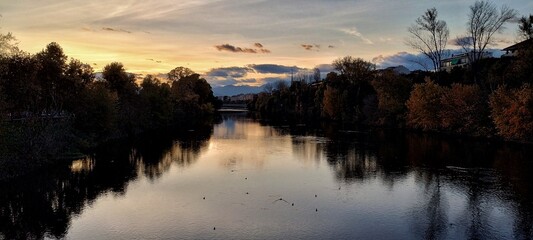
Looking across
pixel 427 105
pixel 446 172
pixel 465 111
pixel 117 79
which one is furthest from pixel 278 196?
pixel 117 79

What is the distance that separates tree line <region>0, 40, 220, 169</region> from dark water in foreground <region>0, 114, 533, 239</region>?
316cm

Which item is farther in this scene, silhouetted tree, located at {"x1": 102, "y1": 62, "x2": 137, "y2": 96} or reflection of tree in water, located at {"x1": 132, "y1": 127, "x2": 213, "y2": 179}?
silhouetted tree, located at {"x1": 102, "y1": 62, "x2": 137, "y2": 96}

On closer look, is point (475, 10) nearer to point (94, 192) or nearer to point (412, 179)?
point (412, 179)

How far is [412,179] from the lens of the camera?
1228 inches

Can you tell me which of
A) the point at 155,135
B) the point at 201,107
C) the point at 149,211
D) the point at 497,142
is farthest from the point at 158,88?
the point at 149,211

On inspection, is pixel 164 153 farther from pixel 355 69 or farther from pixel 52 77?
pixel 355 69

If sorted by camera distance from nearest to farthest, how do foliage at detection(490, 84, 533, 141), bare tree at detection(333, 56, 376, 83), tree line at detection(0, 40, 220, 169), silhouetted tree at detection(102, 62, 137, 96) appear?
tree line at detection(0, 40, 220, 169) → foliage at detection(490, 84, 533, 141) → silhouetted tree at detection(102, 62, 137, 96) → bare tree at detection(333, 56, 376, 83)

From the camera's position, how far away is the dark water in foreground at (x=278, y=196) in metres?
19.8

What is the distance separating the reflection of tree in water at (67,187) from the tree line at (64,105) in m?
2.83

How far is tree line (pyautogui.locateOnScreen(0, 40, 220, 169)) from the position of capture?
110ft

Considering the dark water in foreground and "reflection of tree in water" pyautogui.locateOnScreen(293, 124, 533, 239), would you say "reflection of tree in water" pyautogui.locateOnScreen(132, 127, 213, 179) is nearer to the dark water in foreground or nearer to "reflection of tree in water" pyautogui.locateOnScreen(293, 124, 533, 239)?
the dark water in foreground

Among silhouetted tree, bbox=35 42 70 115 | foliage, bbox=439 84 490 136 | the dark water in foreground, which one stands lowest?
the dark water in foreground

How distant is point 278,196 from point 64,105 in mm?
33929

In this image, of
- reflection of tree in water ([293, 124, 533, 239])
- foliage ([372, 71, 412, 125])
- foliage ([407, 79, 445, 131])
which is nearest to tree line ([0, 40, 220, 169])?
reflection of tree in water ([293, 124, 533, 239])
